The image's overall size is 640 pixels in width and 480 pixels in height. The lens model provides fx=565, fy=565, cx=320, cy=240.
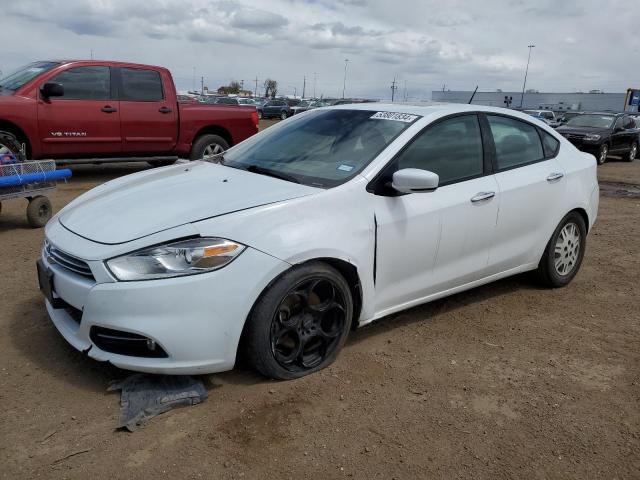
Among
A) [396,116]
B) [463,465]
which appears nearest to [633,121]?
[396,116]

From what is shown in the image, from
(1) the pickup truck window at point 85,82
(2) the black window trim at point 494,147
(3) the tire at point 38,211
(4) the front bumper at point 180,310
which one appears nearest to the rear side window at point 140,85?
(1) the pickup truck window at point 85,82

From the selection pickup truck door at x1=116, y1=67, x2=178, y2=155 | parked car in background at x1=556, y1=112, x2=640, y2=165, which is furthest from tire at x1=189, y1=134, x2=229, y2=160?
parked car in background at x1=556, y1=112, x2=640, y2=165

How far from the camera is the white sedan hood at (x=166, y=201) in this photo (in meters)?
2.91

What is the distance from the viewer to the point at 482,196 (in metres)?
3.83

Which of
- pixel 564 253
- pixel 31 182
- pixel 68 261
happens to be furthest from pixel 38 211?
pixel 564 253

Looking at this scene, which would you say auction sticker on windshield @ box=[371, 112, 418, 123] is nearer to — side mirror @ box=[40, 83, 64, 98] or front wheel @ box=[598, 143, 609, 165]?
side mirror @ box=[40, 83, 64, 98]

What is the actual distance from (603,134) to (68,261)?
16768 millimetres

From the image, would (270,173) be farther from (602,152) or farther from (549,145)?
(602,152)

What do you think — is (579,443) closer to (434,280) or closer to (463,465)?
(463,465)

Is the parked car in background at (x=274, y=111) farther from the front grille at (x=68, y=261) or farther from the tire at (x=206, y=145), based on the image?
the front grille at (x=68, y=261)

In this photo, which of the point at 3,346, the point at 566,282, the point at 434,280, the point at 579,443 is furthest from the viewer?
the point at 566,282

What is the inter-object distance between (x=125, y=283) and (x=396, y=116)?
2088mm

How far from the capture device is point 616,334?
4.00 meters

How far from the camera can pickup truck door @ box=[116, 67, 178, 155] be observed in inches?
349
